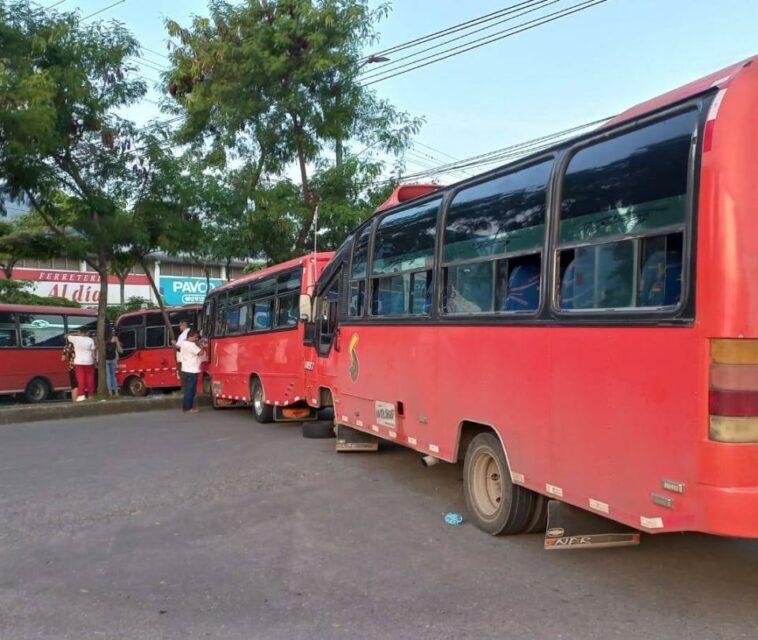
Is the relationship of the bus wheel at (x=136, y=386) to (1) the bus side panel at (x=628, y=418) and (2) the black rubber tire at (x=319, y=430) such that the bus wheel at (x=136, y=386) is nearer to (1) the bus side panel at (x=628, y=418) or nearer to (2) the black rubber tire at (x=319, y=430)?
(2) the black rubber tire at (x=319, y=430)

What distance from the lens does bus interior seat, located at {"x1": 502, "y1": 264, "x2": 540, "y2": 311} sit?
4.99 metres

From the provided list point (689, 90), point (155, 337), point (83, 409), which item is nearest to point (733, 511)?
point (689, 90)

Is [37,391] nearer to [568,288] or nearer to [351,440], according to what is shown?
[351,440]

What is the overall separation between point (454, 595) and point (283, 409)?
27.0 feet

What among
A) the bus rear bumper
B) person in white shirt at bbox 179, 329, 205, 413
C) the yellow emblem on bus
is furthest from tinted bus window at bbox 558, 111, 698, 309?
person in white shirt at bbox 179, 329, 205, 413

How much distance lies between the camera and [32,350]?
1820 centimetres

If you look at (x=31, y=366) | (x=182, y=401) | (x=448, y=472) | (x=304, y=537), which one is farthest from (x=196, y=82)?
(x=304, y=537)

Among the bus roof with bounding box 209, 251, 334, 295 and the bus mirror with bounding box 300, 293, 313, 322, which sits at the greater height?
the bus roof with bounding box 209, 251, 334, 295

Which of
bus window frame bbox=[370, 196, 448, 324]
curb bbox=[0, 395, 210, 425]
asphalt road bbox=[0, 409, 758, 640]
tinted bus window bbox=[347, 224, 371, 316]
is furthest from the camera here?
curb bbox=[0, 395, 210, 425]

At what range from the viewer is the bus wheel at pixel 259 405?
1278 cm

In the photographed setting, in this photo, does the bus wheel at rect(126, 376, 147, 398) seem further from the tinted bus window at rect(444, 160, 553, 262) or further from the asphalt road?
the tinted bus window at rect(444, 160, 553, 262)

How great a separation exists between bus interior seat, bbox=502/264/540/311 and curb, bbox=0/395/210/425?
10.8m

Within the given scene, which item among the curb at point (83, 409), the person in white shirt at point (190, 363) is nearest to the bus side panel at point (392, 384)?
the person in white shirt at point (190, 363)

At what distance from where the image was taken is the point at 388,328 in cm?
739
